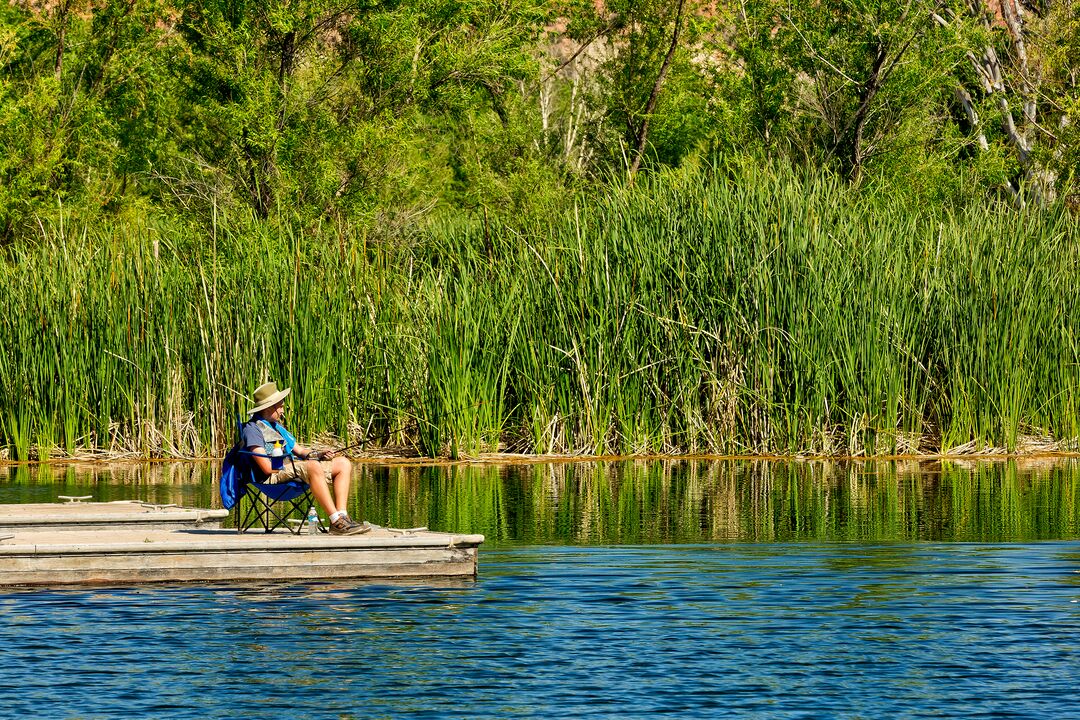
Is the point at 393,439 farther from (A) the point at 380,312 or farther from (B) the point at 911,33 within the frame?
(B) the point at 911,33

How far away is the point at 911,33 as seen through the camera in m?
29.3

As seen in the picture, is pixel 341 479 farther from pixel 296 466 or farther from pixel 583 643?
pixel 583 643

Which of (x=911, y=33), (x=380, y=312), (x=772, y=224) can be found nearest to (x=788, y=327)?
(x=772, y=224)

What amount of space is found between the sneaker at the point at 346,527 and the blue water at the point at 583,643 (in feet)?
1.57

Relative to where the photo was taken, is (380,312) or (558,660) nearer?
(558,660)

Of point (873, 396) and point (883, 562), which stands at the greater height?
point (873, 396)

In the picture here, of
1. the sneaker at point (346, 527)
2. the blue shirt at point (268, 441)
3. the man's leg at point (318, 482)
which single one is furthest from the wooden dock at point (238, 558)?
the blue shirt at point (268, 441)

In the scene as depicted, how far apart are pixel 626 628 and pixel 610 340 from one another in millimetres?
9745

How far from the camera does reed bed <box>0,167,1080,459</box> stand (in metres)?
18.6

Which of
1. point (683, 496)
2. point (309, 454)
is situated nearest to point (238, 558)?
point (309, 454)

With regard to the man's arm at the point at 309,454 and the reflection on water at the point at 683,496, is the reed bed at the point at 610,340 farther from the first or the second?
the man's arm at the point at 309,454

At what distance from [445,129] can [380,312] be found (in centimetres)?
2475

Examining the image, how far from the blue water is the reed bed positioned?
23.2 ft

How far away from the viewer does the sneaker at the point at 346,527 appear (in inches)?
436
